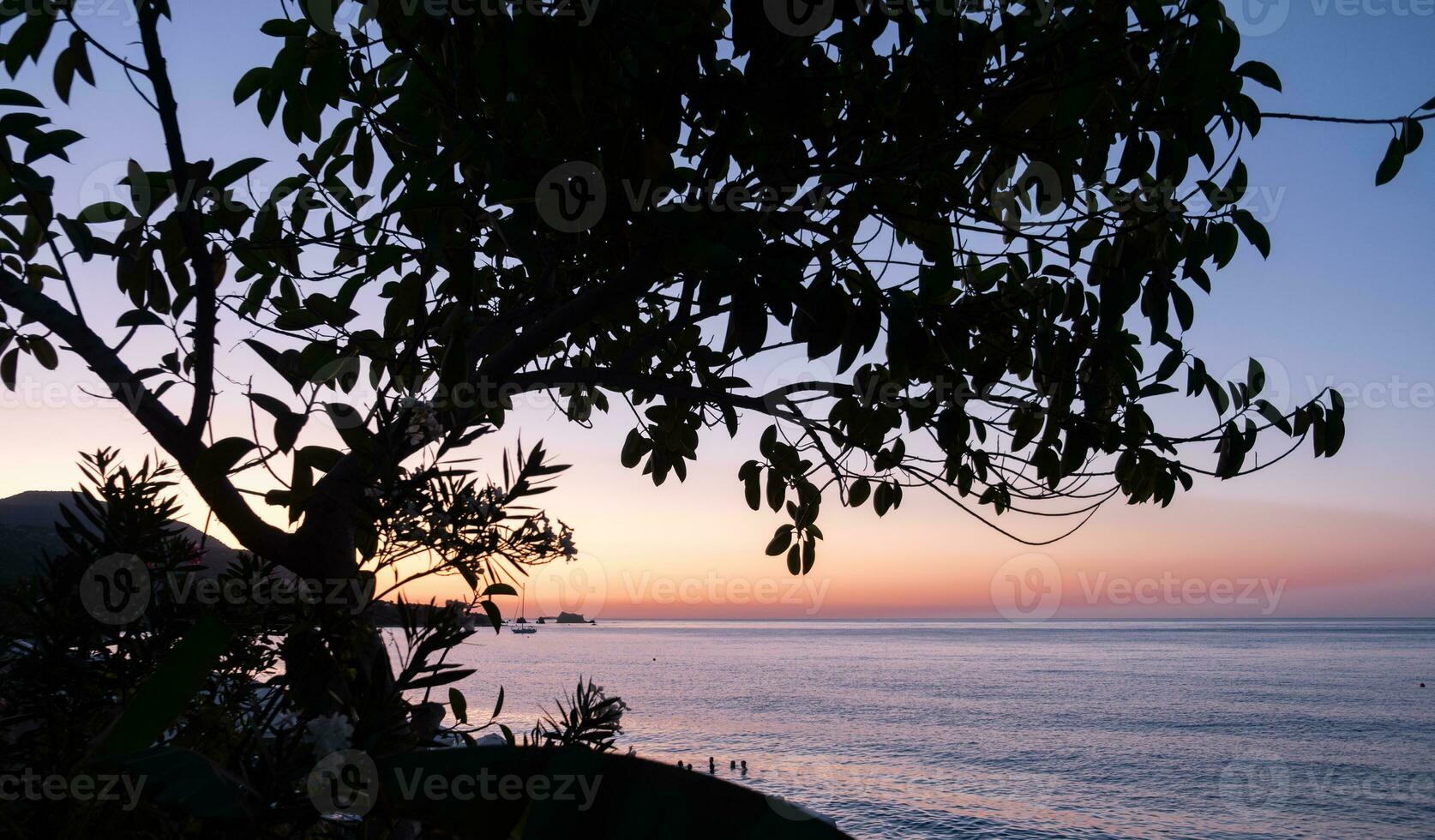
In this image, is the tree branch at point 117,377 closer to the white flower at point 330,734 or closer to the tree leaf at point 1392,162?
the white flower at point 330,734

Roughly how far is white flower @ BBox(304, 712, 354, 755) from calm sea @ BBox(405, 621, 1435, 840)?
55 cm

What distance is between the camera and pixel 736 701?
76688 millimetres

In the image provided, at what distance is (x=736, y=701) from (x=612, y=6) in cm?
7947

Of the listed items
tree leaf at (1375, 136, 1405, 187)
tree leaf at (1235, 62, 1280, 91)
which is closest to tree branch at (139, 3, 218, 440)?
tree leaf at (1235, 62, 1280, 91)

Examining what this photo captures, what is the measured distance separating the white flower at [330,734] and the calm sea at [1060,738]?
1.81 ft

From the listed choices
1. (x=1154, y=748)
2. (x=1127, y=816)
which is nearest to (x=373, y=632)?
(x=1127, y=816)

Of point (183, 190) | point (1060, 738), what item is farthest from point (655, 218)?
point (1060, 738)

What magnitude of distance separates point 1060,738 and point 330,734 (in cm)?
6281

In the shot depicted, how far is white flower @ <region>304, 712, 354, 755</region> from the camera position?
113 centimetres

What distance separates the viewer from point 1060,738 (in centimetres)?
5547

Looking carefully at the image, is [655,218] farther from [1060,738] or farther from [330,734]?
[1060,738]

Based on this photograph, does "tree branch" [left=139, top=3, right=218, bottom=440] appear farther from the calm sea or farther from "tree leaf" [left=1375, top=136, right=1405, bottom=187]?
"tree leaf" [left=1375, top=136, right=1405, bottom=187]

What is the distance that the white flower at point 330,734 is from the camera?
1130 millimetres

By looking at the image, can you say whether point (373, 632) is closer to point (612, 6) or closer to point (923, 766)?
point (612, 6)
